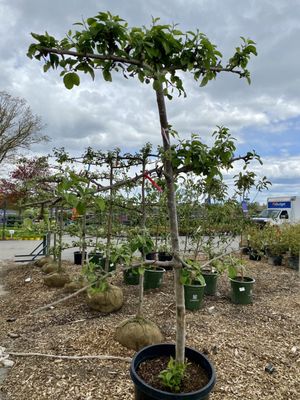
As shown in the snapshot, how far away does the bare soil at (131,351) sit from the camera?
2.24 metres

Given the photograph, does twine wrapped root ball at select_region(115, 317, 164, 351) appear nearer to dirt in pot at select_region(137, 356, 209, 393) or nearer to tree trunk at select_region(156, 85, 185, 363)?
dirt in pot at select_region(137, 356, 209, 393)

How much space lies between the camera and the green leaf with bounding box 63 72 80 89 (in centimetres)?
138

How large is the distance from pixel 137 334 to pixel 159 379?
1004mm

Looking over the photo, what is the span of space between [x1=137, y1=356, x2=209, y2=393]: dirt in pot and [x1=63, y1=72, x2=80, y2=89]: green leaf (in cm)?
166

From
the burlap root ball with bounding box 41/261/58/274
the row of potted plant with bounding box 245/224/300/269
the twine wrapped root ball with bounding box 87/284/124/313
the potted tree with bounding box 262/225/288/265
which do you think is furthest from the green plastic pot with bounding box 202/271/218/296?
the potted tree with bounding box 262/225/288/265

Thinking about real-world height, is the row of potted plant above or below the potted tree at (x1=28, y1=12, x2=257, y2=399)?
below

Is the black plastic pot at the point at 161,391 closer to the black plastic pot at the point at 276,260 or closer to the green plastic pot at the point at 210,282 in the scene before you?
the green plastic pot at the point at 210,282

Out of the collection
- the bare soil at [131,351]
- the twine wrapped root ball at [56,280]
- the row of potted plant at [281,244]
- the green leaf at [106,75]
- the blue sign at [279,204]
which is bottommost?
the bare soil at [131,351]

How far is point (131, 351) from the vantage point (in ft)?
9.03

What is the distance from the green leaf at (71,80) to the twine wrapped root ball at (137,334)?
7.36ft

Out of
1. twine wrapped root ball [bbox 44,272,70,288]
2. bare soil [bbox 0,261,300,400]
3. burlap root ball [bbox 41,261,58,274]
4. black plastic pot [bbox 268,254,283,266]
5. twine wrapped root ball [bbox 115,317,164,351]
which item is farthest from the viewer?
black plastic pot [bbox 268,254,283,266]

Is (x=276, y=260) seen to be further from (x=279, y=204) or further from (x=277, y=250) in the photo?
(x=279, y=204)

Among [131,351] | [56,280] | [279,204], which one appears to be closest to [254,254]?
[131,351]

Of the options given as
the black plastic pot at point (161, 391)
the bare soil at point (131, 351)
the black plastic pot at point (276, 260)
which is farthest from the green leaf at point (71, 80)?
the black plastic pot at point (276, 260)
